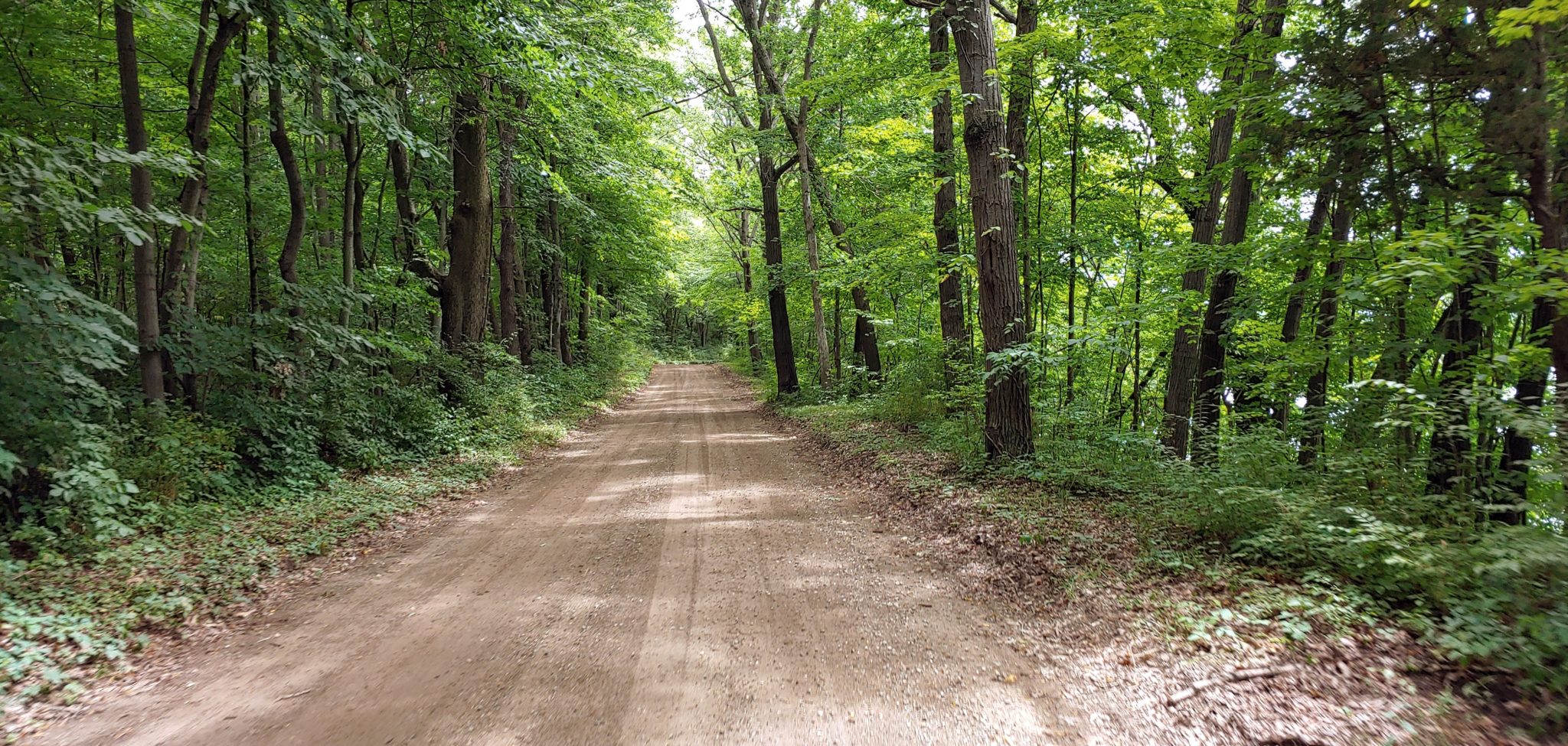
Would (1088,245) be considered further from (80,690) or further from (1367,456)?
A: (80,690)

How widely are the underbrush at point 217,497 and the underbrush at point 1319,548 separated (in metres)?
6.32

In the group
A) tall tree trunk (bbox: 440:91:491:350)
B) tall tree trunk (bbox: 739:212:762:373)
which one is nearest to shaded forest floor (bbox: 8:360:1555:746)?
tall tree trunk (bbox: 440:91:491:350)

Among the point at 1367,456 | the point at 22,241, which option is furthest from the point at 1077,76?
the point at 22,241

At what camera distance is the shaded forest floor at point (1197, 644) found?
9.27 feet

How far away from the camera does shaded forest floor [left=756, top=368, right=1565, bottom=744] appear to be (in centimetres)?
283

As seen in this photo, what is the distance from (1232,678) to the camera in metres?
3.28

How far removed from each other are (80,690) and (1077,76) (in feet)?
36.5

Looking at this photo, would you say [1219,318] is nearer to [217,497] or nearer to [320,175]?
[217,497]

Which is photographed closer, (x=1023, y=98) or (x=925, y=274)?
(x=1023, y=98)

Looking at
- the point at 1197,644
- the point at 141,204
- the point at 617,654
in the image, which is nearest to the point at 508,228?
the point at 141,204

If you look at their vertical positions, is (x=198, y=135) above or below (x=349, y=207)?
→ above

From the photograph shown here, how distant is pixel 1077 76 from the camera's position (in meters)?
8.97

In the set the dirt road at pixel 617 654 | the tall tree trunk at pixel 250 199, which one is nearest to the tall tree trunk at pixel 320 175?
the tall tree trunk at pixel 250 199

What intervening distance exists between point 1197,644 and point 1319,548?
1.19 m
